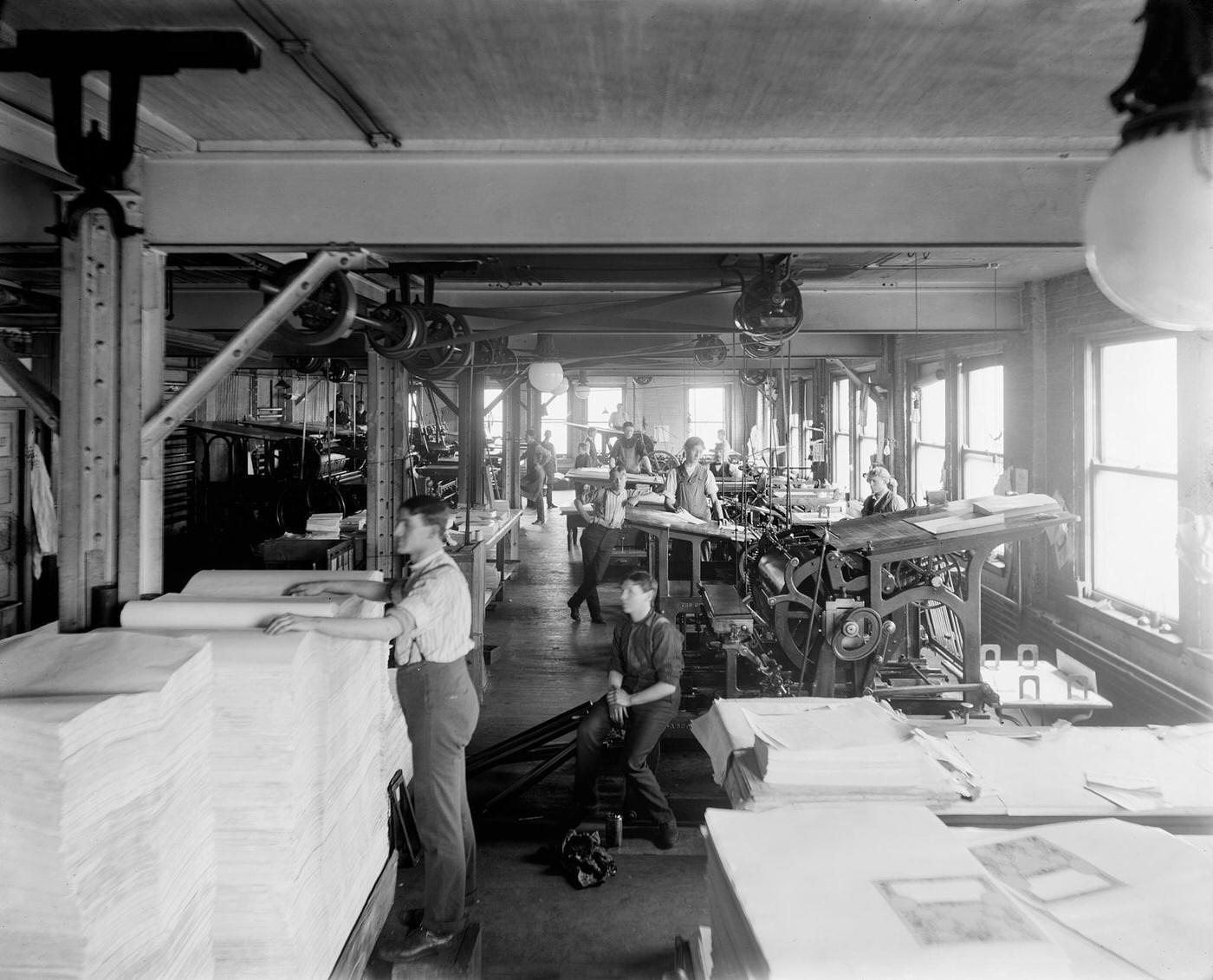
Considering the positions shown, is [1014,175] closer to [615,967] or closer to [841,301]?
[615,967]

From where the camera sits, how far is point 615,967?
10.5 feet

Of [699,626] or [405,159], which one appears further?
[699,626]

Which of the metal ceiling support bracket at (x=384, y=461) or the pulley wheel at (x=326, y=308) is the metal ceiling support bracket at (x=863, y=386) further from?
the pulley wheel at (x=326, y=308)

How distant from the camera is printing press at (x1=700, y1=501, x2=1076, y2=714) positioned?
15.2ft

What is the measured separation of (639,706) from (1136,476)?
418 cm

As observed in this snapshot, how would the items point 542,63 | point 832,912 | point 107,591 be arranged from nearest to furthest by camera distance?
point 832,912 < point 542,63 < point 107,591

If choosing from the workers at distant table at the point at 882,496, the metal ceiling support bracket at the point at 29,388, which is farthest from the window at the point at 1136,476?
the metal ceiling support bracket at the point at 29,388

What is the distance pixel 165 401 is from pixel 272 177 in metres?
1.05

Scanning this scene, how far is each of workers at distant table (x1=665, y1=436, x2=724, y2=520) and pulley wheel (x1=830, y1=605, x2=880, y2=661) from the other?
178 inches

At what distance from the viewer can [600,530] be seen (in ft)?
26.8

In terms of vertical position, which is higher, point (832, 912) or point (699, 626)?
point (832, 912)

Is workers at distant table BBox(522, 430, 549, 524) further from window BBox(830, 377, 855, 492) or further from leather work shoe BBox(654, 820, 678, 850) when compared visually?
leather work shoe BBox(654, 820, 678, 850)

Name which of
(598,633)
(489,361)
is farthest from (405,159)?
(598,633)

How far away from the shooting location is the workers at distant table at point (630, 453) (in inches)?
437
